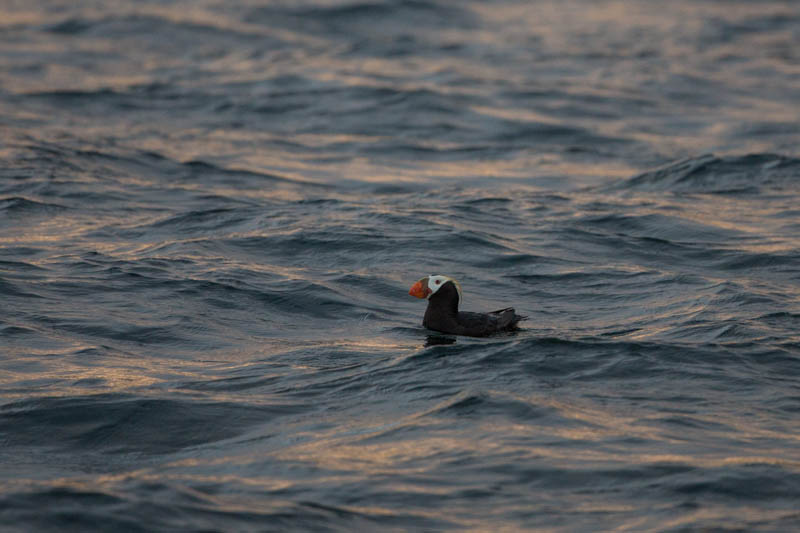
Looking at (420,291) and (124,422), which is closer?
(124,422)

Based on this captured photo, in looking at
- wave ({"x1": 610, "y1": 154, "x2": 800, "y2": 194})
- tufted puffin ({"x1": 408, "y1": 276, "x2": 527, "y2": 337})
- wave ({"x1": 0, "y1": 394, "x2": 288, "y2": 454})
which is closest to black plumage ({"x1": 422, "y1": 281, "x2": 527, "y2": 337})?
tufted puffin ({"x1": 408, "y1": 276, "x2": 527, "y2": 337})

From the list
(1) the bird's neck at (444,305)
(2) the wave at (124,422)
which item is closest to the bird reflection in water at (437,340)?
(1) the bird's neck at (444,305)

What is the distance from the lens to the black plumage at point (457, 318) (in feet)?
35.3

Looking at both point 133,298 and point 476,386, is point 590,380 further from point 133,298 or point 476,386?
point 133,298

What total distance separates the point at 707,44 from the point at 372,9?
33.0 ft

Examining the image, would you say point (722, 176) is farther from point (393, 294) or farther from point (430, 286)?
point (430, 286)

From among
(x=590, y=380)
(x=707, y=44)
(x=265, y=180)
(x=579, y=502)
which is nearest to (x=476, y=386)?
(x=590, y=380)

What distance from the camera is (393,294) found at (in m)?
13.0

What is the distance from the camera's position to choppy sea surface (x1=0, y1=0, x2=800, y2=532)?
25.3ft

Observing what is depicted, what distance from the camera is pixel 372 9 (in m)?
35.7

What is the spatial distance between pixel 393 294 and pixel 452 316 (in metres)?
2.19

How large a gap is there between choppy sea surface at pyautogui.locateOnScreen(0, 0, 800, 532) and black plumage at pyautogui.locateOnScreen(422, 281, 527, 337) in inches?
6.8

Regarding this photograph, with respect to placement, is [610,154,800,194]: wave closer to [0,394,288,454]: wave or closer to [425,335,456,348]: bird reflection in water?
[425,335,456,348]: bird reflection in water

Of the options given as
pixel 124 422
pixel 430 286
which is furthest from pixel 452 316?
pixel 124 422
